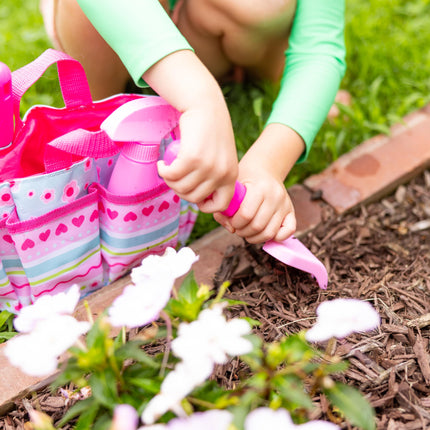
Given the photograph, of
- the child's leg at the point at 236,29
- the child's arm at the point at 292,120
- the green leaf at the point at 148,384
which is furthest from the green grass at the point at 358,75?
the green leaf at the point at 148,384

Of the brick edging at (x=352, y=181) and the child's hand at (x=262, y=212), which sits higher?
the child's hand at (x=262, y=212)

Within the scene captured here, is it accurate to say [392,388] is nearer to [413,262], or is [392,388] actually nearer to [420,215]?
[413,262]

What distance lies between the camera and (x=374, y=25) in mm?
2080

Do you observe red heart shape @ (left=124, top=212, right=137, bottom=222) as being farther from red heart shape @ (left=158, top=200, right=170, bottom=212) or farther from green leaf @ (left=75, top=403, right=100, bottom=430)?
green leaf @ (left=75, top=403, right=100, bottom=430)

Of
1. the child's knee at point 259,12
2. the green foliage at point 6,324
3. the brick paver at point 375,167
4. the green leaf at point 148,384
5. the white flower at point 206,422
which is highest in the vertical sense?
the child's knee at point 259,12

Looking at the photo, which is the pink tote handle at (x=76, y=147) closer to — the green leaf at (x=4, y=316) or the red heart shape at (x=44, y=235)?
the red heart shape at (x=44, y=235)

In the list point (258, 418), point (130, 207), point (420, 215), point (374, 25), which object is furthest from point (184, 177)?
point (374, 25)

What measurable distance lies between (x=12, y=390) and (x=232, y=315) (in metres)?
0.45

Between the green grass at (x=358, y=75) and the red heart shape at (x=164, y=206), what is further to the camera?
the green grass at (x=358, y=75)

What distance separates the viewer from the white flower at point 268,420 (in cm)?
62

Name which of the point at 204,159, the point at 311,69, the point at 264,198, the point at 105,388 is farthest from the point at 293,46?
the point at 105,388

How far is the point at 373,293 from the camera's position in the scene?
1155 millimetres

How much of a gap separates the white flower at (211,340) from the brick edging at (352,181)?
538 millimetres

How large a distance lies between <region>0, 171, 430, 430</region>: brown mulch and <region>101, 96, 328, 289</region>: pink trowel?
85 mm
